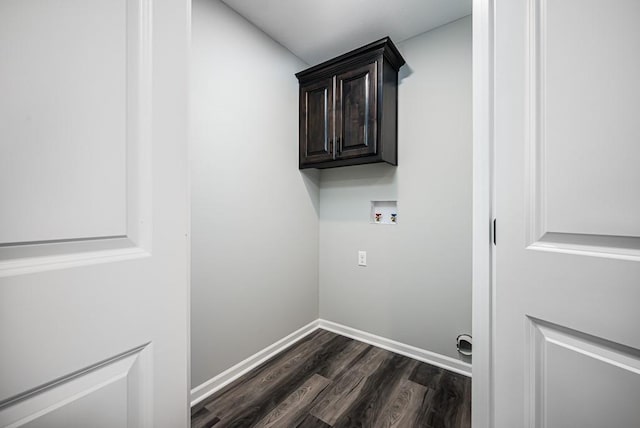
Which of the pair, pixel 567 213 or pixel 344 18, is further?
pixel 344 18

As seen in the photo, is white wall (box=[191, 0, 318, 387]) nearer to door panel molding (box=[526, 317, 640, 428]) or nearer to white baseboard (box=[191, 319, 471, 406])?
white baseboard (box=[191, 319, 471, 406])

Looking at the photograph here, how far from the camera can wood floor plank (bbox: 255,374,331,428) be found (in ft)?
4.47

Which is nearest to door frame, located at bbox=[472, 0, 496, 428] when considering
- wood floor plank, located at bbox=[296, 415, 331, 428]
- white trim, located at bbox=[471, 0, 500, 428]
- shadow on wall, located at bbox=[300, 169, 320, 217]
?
white trim, located at bbox=[471, 0, 500, 428]

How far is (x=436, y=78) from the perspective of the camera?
1.88 metres

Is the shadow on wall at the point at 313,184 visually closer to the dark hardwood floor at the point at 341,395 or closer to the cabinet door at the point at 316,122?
the cabinet door at the point at 316,122

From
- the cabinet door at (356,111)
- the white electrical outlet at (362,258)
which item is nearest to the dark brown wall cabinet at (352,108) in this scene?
the cabinet door at (356,111)

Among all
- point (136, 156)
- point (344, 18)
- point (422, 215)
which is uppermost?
point (344, 18)

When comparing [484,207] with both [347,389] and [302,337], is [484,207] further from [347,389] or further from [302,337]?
[302,337]

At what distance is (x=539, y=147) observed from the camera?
62 centimetres

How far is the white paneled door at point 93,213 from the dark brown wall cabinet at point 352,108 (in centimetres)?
142

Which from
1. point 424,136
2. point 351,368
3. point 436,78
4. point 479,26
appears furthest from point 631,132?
point 351,368

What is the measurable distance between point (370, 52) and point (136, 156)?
6.00 ft

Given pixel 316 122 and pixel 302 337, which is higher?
pixel 316 122

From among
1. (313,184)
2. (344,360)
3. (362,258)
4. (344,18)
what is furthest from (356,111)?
(344,360)
